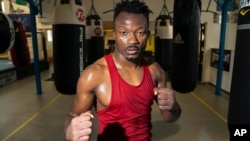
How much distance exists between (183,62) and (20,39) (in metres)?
2.45

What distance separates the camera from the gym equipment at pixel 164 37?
217 inches

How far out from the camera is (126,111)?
1.19m

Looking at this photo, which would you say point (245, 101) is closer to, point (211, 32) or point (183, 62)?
point (183, 62)

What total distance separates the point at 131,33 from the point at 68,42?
175cm

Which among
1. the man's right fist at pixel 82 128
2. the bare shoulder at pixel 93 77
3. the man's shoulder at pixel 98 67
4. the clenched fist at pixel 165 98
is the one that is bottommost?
the man's right fist at pixel 82 128

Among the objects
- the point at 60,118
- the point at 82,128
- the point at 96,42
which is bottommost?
the point at 60,118

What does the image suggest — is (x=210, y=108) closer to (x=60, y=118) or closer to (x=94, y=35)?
(x=60, y=118)

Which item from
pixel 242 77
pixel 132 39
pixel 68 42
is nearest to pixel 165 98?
pixel 132 39

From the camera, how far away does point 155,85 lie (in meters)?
1.33

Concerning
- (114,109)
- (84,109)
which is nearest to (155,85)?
(114,109)

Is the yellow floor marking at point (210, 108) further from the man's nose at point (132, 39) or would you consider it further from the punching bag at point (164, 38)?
the man's nose at point (132, 39)

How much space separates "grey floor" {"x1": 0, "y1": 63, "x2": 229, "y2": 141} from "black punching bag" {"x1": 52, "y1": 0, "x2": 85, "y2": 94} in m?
1.05

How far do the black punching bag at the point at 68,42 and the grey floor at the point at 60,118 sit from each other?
105 cm

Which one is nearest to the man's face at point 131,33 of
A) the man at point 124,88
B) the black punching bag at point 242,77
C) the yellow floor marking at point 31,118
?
the man at point 124,88
